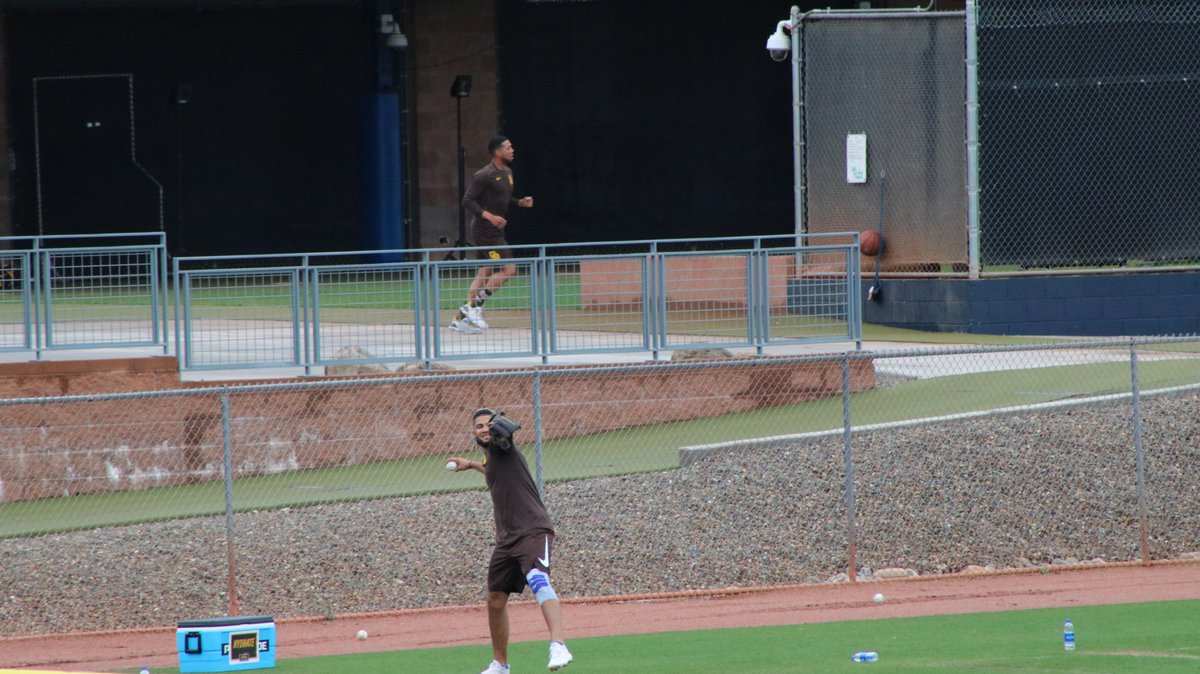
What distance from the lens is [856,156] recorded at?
19578mm

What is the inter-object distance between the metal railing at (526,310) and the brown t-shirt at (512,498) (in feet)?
16.4

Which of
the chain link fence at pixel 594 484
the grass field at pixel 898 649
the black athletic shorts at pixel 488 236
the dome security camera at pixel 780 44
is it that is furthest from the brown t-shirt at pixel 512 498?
the dome security camera at pixel 780 44

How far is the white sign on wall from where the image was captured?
64.1 ft

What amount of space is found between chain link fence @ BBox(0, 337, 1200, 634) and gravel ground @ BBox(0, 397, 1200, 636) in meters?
0.02

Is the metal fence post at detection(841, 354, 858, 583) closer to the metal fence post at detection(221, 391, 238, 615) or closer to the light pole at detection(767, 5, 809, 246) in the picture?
the metal fence post at detection(221, 391, 238, 615)

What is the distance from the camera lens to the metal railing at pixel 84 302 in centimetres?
1402

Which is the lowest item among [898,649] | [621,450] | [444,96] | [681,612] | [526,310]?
[681,612]

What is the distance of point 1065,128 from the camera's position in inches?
749

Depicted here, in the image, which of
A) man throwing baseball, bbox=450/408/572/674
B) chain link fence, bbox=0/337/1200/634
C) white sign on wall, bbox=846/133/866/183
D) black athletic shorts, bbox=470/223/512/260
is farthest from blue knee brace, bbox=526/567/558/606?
white sign on wall, bbox=846/133/866/183

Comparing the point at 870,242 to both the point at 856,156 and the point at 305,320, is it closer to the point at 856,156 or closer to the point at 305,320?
the point at 856,156

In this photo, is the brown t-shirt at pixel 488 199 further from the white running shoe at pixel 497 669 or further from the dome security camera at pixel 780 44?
the white running shoe at pixel 497 669

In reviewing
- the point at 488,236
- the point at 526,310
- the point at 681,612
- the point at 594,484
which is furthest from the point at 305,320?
the point at 681,612

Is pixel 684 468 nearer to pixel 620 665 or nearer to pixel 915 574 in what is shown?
pixel 915 574

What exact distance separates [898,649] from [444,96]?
68.0 ft
